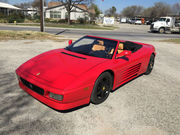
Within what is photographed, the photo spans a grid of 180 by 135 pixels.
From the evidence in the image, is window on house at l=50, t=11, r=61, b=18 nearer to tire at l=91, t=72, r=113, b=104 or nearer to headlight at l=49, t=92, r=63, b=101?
tire at l=91, t=72, r=113, b=104

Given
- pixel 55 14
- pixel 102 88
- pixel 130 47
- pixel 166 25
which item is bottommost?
pixel 102 88

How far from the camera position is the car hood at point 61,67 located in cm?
277

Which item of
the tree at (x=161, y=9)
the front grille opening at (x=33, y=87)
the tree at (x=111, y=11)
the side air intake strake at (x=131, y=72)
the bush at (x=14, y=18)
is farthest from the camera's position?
the tree at (x=111, y=11)

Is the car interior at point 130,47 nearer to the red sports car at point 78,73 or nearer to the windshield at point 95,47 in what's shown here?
the red sports car at point 78,73

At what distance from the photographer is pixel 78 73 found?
2883mm

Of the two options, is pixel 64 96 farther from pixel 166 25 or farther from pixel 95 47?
pixel 166 25

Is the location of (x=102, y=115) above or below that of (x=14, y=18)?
below

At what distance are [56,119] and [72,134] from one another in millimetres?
470

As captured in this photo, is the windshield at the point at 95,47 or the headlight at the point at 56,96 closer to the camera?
the headlight at the point at 56,96

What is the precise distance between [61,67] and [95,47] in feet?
4.34

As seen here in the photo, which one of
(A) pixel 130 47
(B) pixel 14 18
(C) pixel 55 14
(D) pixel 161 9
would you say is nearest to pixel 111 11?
(D) pixel 161 9

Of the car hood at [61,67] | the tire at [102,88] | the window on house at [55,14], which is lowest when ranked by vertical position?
the tire at [102,88]

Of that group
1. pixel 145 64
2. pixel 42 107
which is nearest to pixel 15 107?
pixel 42 107

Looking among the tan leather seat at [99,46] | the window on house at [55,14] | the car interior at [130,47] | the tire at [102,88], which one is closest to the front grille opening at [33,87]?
the tire at [102,88]
